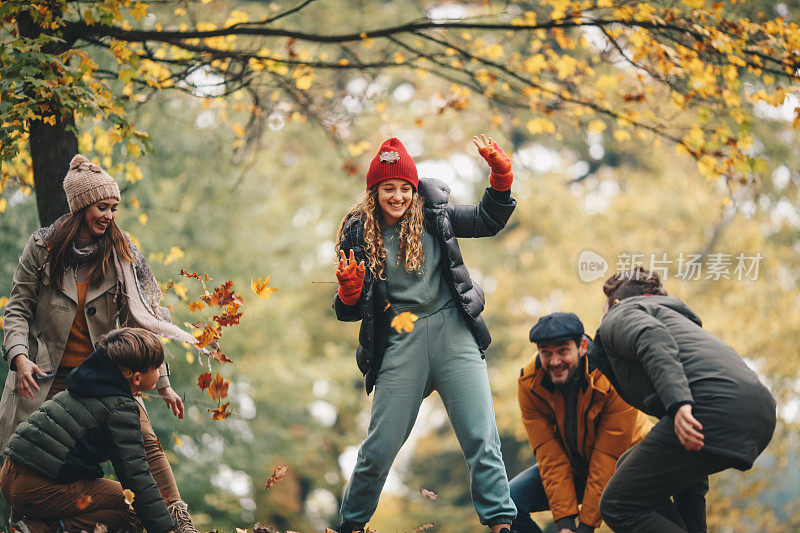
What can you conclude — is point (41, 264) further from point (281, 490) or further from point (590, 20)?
point (281, 490)

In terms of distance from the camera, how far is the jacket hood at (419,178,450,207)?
4.53 metres

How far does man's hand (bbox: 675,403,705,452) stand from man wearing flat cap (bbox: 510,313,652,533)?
1.06 meters

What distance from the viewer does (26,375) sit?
4180mm

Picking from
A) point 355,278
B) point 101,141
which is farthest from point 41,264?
point 101,141

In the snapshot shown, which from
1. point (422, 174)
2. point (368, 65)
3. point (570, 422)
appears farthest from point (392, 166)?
point (422, 174)

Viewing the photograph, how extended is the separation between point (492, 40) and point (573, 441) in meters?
17.7

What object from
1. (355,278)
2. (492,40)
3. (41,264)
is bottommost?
(355,278)

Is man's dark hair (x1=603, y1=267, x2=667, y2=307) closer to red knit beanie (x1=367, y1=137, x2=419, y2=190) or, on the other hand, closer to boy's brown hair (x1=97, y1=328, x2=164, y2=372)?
red knit beanie (x1=367, y1=137, x2=419, y2=190)

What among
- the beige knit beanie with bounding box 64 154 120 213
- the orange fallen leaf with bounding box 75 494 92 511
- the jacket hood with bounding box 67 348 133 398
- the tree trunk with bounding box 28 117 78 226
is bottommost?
the orange fallen leaf with bounding box 75 494 92 511

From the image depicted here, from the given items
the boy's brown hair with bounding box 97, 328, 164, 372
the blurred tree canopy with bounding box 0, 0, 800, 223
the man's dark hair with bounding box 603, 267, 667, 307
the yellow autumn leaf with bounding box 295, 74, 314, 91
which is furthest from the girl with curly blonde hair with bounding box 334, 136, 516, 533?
the yellow autumn leaf with bounding box 295, 74, 314, 91

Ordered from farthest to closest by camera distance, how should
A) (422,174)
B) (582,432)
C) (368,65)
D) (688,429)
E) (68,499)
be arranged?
(422,174), (368,65), (582,432), (68,499), (688,429)

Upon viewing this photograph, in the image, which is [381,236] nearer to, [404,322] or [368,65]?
[404,322]

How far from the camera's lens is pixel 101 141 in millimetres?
8234

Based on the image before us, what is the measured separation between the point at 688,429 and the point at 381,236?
6.05 ft
